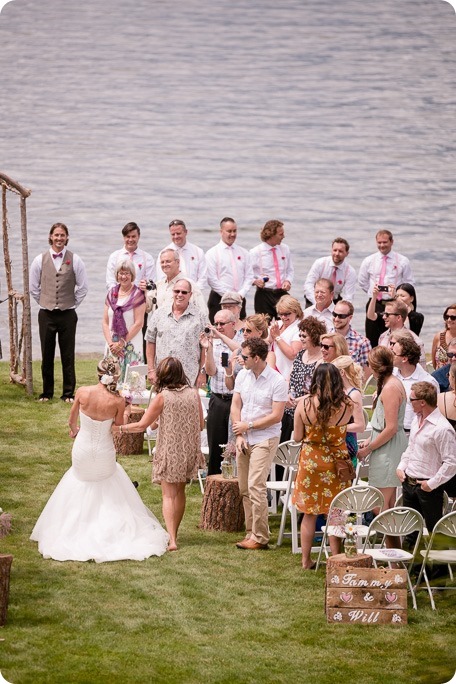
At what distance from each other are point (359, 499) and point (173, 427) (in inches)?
49.2

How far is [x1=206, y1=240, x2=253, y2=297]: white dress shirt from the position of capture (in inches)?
466

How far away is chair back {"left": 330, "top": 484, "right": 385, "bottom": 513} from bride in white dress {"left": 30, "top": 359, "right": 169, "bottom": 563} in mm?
1239

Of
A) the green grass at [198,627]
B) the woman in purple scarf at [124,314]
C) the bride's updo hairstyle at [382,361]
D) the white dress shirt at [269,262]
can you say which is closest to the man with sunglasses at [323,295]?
the woman in purple scarf at [124,314]

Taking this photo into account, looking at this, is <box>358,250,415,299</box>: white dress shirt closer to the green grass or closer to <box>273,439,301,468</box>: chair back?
<box>273,439,301,468</box>: chair back

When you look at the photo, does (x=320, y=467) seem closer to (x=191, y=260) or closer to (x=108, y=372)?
(x=108, y=372)

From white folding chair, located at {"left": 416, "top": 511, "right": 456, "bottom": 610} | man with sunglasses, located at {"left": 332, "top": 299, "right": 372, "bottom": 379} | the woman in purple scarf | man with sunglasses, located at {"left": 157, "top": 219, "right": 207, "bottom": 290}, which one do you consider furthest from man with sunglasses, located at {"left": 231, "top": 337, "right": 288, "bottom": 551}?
man with sunglasses, located at {"left": 157, "top": 219, "right": 207, "bottom": 290}

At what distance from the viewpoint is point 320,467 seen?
6539mm

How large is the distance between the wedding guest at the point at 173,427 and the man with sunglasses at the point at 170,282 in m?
1.26

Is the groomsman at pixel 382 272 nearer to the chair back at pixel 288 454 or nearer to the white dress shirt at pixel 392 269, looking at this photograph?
the white dress shirt at pixel 392 269

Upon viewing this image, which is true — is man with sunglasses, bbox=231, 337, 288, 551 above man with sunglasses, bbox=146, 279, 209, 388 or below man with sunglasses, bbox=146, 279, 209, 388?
below

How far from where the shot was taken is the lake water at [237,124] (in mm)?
19203

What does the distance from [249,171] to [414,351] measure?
1412 cm

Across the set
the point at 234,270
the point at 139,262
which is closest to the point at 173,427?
the point at 139,262

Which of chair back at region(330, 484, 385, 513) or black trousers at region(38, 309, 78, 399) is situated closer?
chair back at region(330, 484, 385, 513)
